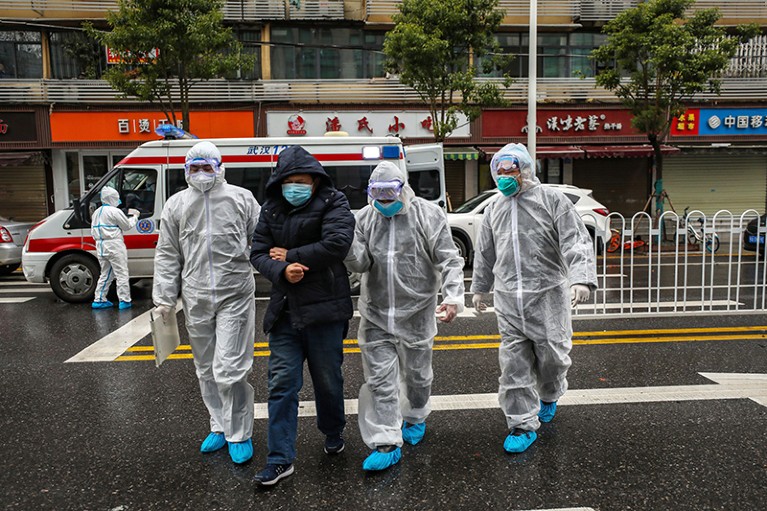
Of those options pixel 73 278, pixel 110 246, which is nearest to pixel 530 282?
pixel 110 246

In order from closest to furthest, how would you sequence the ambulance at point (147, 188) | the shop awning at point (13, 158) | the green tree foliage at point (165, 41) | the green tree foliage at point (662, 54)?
the ambulance at point (147, 188)
the green tree foliage at point (165, 41)
the green tree foliage at point (662, 54)
the shop awning at point (13, 158)

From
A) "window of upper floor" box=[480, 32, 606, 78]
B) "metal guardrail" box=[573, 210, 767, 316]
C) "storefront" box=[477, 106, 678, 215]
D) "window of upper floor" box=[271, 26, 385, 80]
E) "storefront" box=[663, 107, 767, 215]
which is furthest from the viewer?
"window of upper floor" box=[480, 32, 606, 78]

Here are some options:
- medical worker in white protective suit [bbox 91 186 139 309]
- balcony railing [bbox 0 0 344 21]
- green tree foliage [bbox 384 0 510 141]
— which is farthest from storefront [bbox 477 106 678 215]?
medical worker in white protective suit [bbox 91 186 139 309]

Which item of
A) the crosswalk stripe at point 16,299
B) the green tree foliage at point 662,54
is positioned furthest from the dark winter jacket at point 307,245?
the green tree foliage at point 662,54

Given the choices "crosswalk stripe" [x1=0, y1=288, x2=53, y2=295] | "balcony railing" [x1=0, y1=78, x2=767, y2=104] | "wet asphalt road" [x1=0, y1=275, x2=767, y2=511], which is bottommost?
"crosswalk stripe" [x1=0, y1=288, x2=53, y2=295]

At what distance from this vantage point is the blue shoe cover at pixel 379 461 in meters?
3.55

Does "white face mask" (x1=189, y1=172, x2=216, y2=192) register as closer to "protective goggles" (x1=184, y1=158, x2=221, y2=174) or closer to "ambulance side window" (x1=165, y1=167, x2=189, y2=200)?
"protective goggles" (x1=184, y1=158, x2=221, y2=174)

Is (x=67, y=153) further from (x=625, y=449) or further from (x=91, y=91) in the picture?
(x=625, y=449)

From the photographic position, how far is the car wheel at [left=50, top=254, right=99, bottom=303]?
30.3 ft

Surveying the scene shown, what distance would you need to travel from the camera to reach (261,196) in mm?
9492

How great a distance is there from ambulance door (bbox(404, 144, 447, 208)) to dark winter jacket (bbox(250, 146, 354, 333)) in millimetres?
8510

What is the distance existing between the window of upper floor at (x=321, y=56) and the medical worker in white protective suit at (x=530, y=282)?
16.8m

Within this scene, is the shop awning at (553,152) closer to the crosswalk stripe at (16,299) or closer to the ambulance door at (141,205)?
the ambulance door at (141,205)

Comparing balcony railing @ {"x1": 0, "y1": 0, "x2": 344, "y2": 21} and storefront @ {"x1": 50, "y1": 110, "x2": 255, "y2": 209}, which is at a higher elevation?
balcony railing @ {"x1": 0, "y1": 0, "x2": 344, "y2": 21}
